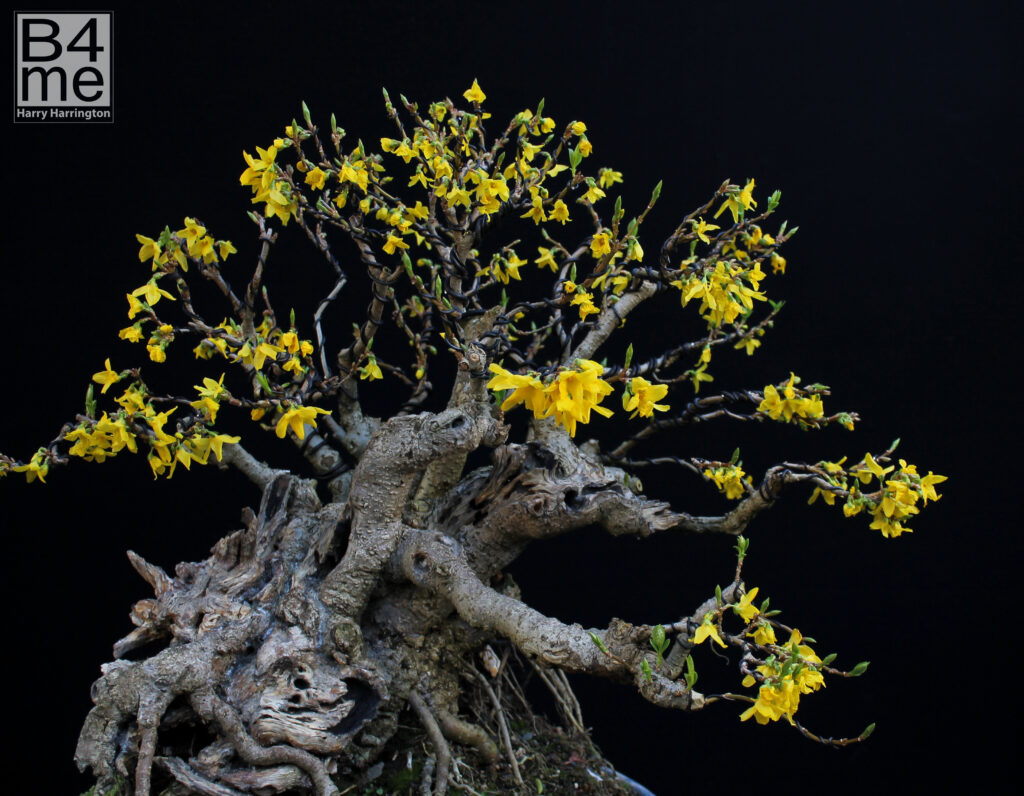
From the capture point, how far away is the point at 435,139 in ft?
6.88

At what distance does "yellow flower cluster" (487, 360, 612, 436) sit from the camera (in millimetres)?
1468

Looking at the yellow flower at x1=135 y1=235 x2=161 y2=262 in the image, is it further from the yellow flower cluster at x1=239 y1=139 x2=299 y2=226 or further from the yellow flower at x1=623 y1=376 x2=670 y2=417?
the yellow flower at x1=623 y1=376 x2=670 y2=417

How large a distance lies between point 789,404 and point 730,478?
19cm

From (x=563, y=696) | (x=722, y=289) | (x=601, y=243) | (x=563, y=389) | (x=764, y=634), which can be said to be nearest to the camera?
(x=563, y=389)

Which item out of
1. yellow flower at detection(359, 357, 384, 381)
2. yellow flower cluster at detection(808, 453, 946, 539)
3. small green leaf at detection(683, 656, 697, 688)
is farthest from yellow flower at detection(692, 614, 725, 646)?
yellow flower at detection(359, 357, 384, 381)

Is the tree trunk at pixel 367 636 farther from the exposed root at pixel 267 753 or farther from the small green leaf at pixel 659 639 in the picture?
the small green leaf at pixel 659 639

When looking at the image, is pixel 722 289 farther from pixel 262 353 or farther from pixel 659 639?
pixel 262 353

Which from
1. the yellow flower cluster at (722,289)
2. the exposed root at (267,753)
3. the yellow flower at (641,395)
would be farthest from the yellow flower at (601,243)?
the exposed root at (267,753)

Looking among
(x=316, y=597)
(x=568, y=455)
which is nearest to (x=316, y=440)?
(x=316, y=597)

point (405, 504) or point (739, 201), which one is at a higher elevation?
point (739, 201)

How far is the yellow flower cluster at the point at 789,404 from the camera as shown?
212 cm

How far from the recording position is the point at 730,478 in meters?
2.16

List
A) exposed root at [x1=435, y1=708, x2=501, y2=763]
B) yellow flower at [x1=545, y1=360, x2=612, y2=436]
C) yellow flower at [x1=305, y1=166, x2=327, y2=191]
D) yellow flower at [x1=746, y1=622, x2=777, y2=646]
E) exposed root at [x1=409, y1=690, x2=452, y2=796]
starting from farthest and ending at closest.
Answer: exposed root at [x1=435, y1=708, x2=501, y2=763], exposed root at [x1=409, y1=690, x2=452, y2=796], yellow flower at [x1=305, y1=166, x2=327, y2=191], yellow flower at [x1=746, y1=622, x2=777, y2=646], yellow flower at [x1=545, y1=360, x2=612, y2=436]

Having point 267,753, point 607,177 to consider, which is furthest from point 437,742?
point 607,177
